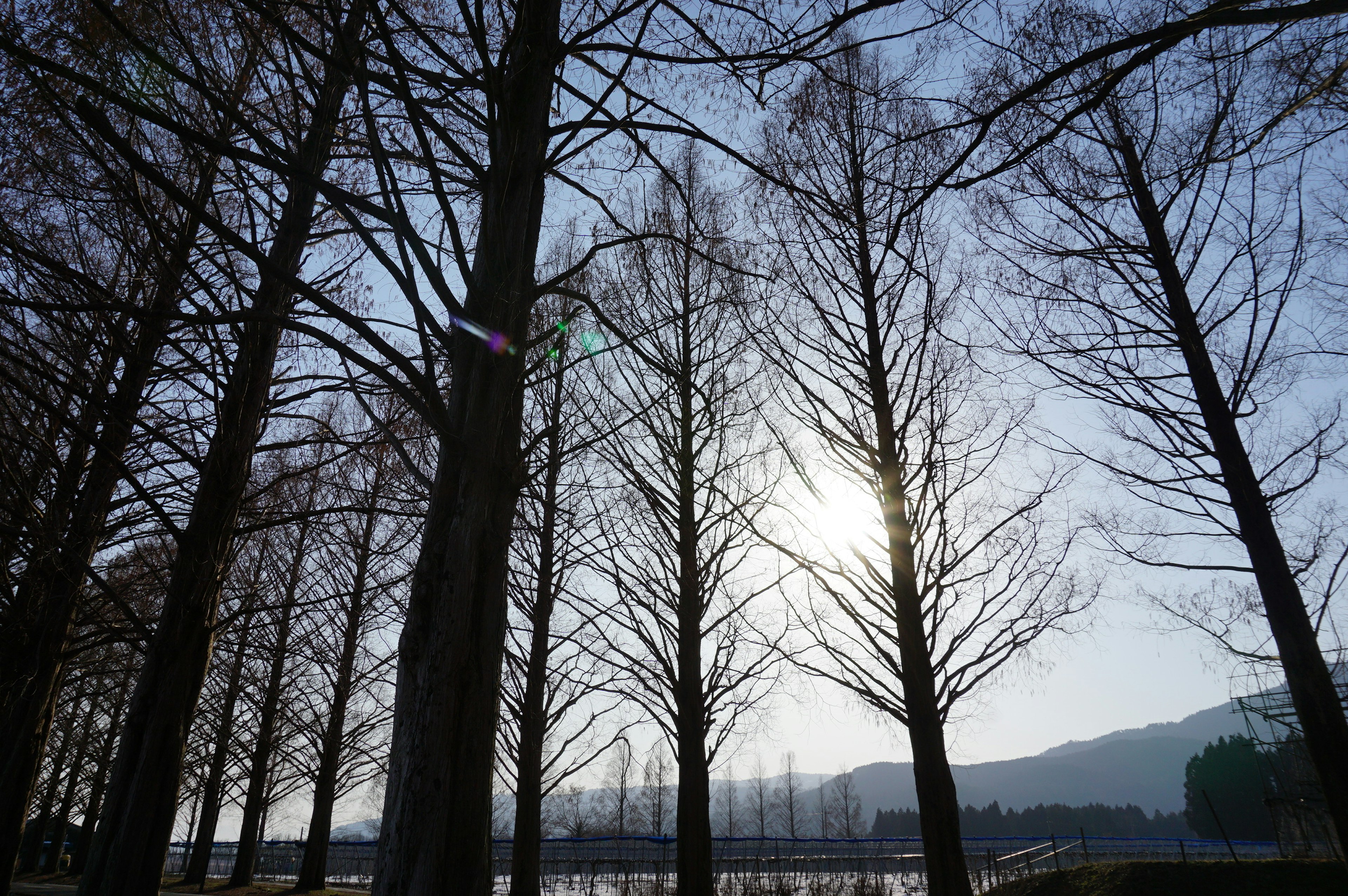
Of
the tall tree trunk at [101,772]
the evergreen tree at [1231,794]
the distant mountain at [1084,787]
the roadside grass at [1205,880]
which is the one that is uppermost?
the tall tree trunk at [101,772]

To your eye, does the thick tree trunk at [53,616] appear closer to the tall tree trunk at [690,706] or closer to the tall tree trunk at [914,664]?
the tall tree trunk at [690,706]

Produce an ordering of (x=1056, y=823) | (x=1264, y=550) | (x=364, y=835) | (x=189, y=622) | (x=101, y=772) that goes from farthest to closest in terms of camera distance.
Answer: (x=364, y=835)
(x=1056, y=823)
(x=101, y=772)
(x=1264, y=550)
(x=189, y=622)

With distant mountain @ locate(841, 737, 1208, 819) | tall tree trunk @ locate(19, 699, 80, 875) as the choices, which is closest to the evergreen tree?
tall tree trunk @ locate(19, 699, 80, 875)

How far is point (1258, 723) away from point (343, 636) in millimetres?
17991

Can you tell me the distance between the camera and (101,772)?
20578 millimetres

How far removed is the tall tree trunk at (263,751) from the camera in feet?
45.4

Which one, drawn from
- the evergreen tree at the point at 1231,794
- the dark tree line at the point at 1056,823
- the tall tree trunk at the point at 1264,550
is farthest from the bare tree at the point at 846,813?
the tall tree trunk at the point at 1264,550

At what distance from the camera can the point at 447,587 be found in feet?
8.55

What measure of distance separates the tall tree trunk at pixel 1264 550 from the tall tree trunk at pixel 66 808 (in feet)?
92.1

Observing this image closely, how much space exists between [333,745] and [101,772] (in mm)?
12302

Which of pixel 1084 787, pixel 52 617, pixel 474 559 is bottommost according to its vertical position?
pixel 1084 787

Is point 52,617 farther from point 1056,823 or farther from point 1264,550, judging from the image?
point 1056,823

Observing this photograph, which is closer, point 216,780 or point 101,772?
point 216,780

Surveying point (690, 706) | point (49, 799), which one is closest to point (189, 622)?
point (690, 706)
